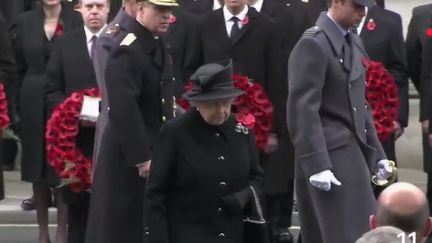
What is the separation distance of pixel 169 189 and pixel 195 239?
0.91 ft

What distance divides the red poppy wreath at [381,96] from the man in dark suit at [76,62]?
1.93 meters

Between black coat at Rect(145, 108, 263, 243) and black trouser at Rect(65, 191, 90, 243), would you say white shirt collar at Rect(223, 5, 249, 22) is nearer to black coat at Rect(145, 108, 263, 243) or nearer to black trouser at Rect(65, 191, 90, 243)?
black trouser at Rect(65, 191, 90, 243)

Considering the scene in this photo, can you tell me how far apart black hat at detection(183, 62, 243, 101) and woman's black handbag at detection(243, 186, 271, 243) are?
49 centimetres

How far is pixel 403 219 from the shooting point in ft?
21.0

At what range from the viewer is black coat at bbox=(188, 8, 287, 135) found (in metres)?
12.4

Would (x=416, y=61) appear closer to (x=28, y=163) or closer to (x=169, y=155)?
(x=28, y=163)

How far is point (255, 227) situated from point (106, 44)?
2105 mm

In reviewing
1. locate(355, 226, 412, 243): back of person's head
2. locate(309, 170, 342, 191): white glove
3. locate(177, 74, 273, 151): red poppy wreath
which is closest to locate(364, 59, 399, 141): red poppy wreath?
locate(177, 74, 273, 151): red poppy wreath

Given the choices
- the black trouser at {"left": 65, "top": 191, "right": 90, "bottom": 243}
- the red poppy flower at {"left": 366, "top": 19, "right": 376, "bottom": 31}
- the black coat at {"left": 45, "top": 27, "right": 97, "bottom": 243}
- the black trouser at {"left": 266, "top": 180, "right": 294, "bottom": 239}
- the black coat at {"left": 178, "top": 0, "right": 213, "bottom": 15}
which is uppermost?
the black coat at {"left": 178, "top": 0, "right": 213, "bottom": 15}

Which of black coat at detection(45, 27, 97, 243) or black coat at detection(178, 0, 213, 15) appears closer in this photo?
black coat at detection(45, 27, 97, 243)

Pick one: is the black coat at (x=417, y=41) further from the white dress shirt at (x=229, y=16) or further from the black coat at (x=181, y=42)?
the black coat at (x=181, y=42)

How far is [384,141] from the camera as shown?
12.7 meters

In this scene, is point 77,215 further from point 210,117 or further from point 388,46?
point 210,117

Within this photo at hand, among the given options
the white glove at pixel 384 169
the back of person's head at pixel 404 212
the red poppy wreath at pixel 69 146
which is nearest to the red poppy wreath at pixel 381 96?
the red poppy wreath at pixel 69 146
